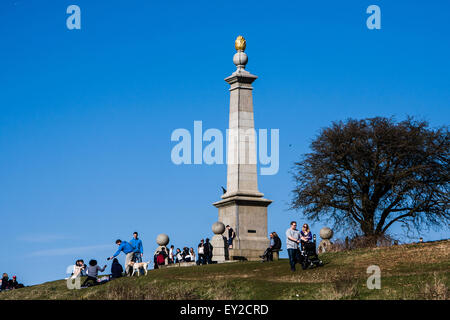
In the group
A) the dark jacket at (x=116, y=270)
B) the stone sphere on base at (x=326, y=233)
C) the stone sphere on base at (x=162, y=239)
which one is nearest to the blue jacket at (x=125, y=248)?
the dark jacket at (x=116, y=270)

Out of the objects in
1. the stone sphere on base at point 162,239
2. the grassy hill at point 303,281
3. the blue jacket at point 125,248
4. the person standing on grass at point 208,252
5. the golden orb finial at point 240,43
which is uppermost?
the golden orb finial at point 240,43

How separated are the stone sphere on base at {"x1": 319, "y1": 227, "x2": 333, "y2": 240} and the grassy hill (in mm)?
9435

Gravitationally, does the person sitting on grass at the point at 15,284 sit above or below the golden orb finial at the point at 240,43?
below

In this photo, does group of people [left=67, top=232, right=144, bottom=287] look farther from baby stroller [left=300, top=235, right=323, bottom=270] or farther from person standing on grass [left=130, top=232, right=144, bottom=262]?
baby stroller [left=300, top=235, right=323, bottom=270]

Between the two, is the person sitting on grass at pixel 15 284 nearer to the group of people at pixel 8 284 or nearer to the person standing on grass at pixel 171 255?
the group of people at pixel 8 284

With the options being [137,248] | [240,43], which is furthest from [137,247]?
[240,43]

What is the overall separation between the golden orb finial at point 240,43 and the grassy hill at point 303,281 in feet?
56.7

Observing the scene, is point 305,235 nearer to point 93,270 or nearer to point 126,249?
point 126,249

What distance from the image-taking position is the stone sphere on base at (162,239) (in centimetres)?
4566

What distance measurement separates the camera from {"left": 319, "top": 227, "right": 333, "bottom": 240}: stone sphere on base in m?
42.9

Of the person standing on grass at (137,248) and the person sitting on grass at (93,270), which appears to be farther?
the person standing on grass at (137,248)

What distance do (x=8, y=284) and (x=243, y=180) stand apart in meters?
13.7

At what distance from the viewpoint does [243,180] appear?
148ft

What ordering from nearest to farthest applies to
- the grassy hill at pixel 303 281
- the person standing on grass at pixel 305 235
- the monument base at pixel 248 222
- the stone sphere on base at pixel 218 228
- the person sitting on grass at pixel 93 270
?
the grassy hill at pixel 303 281, the person standing on grass at pixel 305 235, the person sitting on grass at pixel 93 270, the stone sphere on base at pixel 218 228, the monument base at pixel 248 222
